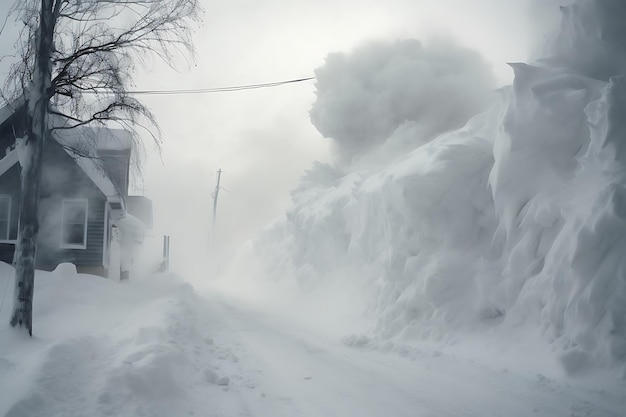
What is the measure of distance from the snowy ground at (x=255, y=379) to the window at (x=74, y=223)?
7456mm

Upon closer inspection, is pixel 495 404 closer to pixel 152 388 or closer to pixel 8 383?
pixel 152 388

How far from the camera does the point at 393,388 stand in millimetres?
5895

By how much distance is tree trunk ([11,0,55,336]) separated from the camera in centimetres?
754

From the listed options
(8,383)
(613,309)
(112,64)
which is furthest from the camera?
(112,64)

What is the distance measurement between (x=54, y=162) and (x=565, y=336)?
16147 millimetres

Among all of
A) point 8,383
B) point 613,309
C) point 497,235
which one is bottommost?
point 8,383

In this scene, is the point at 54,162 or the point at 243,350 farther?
the point at 54,162

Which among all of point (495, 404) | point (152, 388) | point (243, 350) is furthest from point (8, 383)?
point (495, 404)

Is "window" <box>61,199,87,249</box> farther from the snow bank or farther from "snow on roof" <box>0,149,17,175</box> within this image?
the snow bank

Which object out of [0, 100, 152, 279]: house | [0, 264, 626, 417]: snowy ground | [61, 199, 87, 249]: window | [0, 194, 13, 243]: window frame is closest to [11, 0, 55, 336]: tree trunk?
[0, 264, 626, 417]: snowy ground

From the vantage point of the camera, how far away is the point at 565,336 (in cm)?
624

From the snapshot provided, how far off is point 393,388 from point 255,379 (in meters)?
1.86

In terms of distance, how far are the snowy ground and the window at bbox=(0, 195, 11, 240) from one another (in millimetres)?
7220

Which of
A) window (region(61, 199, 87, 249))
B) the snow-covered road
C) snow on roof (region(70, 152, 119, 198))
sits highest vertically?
snow on roof (region(70, 152, 119, 198))
